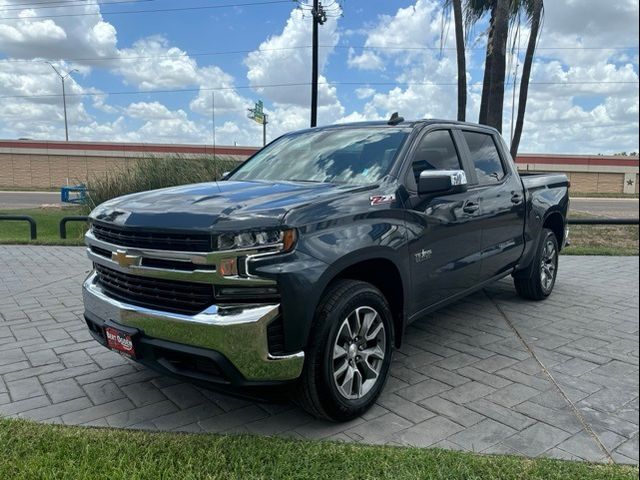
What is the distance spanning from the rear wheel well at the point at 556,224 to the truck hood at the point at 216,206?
3.75m

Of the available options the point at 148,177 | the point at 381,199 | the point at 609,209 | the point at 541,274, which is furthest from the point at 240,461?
the point at 609,209

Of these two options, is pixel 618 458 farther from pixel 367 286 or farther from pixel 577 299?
pixel 577 299

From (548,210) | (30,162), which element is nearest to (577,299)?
(548,210)

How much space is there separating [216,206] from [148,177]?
37.0 feet

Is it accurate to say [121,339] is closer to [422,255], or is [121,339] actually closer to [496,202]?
[422,255]

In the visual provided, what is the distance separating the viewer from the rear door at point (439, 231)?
3.90 metres

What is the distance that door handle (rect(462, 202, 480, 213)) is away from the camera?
14.7 ft

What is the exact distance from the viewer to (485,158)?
17.3 ft

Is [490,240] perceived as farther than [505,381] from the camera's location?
Yes

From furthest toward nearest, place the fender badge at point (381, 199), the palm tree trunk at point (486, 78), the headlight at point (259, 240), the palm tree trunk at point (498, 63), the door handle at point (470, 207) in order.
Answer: the palm tree trunk at point (486, 78), the palm tree trunk at point (498, 63), the door handle at point (470, 207), the fender badge at point (381, 199), the headlight at point (259, 240)

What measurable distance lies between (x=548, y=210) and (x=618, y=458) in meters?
3.62

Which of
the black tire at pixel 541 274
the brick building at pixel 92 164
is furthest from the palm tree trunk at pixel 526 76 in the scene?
the brick building at pixel 92 164

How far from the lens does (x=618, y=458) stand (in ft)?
9.84

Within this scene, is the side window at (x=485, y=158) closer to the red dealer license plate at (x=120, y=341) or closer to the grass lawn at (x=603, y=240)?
the red dealer license plate at (x=120, y=341)
